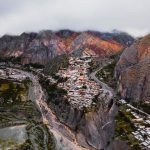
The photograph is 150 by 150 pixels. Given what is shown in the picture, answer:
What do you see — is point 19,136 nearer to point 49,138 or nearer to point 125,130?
point 49,138

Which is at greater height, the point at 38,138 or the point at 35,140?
the point at 35,140

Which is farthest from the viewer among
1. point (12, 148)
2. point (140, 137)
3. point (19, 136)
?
point (140, 137)

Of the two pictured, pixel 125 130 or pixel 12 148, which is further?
pixel 125 130

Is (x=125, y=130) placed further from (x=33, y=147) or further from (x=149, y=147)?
(x=33, y=147)

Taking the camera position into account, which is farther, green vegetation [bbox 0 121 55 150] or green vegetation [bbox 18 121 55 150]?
green vegetation [bbox 18 121 55 150]

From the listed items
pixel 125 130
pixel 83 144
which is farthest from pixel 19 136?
pixel 125 130

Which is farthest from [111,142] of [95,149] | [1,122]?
[1,122]

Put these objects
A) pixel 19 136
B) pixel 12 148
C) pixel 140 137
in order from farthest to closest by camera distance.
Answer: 1. pixel 140 137
2. pixel 19 136
3. pixel 12 148

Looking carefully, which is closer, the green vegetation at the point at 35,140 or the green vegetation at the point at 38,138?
the green vegetation at the point at 35,140

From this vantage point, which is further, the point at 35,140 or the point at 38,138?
the point at 38,138
